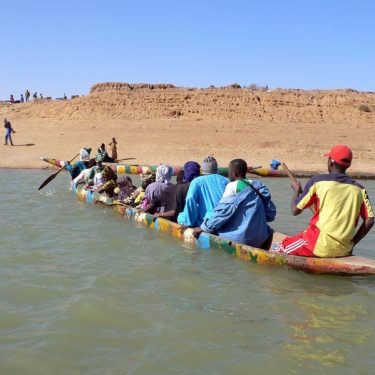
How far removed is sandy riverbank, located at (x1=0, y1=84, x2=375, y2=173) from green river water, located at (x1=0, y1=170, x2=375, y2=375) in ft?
51.3

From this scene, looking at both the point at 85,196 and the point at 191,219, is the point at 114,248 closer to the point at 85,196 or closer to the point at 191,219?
the point at 191,219

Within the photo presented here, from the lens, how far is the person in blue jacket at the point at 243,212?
21.7ft

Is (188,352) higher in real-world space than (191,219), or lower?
lower

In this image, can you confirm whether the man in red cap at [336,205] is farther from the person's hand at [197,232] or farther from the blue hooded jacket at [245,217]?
the person's hand at [197,232]

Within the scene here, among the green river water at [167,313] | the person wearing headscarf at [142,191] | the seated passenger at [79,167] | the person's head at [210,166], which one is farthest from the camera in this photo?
the seated passenger at [79,167]

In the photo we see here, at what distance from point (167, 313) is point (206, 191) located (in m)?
2.54

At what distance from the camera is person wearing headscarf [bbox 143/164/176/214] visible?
8875 millimetres

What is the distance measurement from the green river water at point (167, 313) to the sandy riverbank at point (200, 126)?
1565 centimetres

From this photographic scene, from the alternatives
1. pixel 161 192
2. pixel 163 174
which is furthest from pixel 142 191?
pixel 163 174

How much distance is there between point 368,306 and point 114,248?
3.62 metres

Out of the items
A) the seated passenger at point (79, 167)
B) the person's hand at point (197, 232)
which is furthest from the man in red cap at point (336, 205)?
the seated passenger at point (79, 167)

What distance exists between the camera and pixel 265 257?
6.45 m

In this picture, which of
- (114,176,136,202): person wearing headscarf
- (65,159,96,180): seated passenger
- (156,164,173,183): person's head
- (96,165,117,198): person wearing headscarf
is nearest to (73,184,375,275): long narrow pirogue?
(156,164,173,183): person's head

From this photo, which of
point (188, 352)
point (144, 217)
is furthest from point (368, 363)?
point (144, 217)
